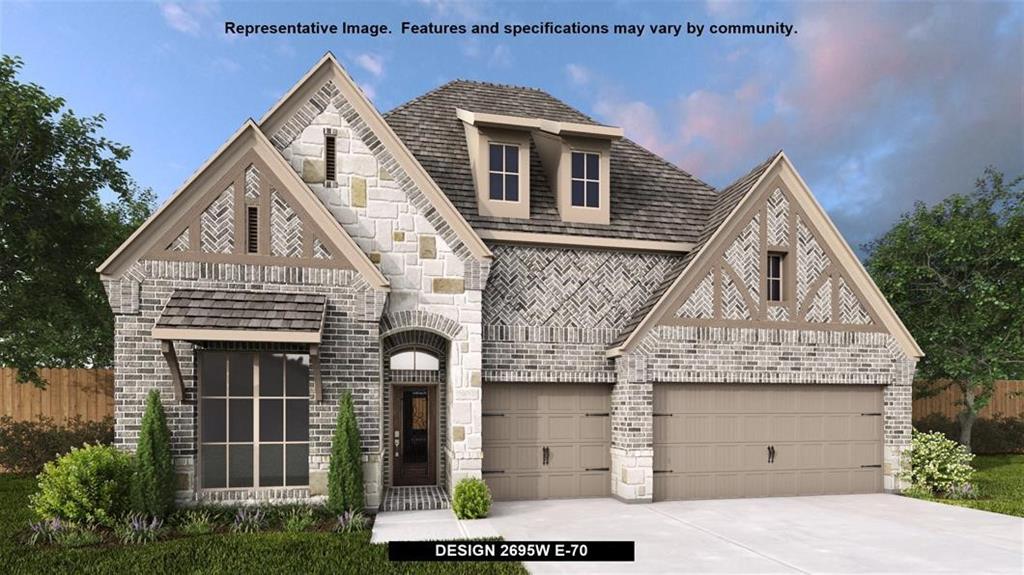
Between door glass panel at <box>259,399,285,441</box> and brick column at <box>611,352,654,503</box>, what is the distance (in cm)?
663

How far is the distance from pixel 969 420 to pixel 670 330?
12.8 metres

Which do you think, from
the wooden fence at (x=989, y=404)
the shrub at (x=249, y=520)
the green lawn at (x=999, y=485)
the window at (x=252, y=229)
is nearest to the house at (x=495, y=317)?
the window at (x=252, y=229)

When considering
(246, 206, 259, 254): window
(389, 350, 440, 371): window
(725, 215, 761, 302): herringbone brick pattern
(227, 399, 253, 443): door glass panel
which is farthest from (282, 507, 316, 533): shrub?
(725, 215, 761, 302): herringbone brick pattern

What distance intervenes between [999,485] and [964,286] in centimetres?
596

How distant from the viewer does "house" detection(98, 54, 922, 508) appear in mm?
10000

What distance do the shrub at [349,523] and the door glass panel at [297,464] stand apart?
1.22 m

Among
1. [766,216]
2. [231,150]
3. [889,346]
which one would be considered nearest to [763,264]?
[766,216]

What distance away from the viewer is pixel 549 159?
13258 millimetres

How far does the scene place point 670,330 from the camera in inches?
481

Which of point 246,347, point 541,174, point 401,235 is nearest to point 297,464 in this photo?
point 246,347

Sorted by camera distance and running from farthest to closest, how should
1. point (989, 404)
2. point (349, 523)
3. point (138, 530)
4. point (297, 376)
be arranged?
point (989, 404), point (297, 376), point (349, 523), point (138, 530)

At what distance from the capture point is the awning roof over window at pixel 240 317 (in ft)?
30.6

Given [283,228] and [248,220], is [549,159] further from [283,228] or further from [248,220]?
[248,220]

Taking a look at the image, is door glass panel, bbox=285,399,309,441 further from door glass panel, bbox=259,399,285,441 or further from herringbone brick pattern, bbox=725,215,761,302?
herringbone brick pattern, bbox=725,215,761,302
